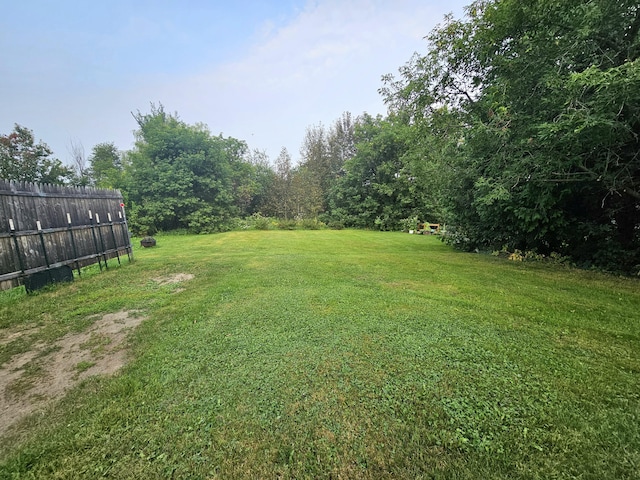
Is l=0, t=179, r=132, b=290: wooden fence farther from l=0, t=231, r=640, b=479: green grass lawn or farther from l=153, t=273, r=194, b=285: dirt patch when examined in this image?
l=153, t=273, r=194, b=285: dirt patch

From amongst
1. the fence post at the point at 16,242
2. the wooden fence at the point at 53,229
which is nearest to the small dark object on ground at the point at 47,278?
the wooden fence at the point at 53,229

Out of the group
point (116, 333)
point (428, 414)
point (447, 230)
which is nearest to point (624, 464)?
point (428, 414)

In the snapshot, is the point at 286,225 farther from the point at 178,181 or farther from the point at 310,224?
the point at 178,181

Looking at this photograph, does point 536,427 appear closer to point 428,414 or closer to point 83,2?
point 428,414

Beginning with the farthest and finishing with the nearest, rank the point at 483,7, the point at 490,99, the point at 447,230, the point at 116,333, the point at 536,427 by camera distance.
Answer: the point at 447,230 → the point at 483,7 → the point at 490,99 → the point at 116,333 → the point at 536,427

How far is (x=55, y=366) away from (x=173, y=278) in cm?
305

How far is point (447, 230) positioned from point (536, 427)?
8867 millimetres

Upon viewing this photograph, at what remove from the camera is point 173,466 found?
1.33 metres

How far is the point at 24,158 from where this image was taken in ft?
61.4

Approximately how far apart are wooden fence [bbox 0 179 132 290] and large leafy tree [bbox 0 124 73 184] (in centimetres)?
1952

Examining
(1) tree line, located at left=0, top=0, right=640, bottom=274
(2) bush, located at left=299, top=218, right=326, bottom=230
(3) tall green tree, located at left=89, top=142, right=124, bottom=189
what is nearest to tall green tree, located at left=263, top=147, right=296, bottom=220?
(2) bush, located at left=299, top=218, right=326, bottom=230

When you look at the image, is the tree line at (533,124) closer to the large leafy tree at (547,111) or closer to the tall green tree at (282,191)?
the large leafy tree at (547,111)

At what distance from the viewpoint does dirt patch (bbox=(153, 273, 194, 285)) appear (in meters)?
4.99

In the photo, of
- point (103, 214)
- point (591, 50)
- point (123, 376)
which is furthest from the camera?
point (103, 214)
